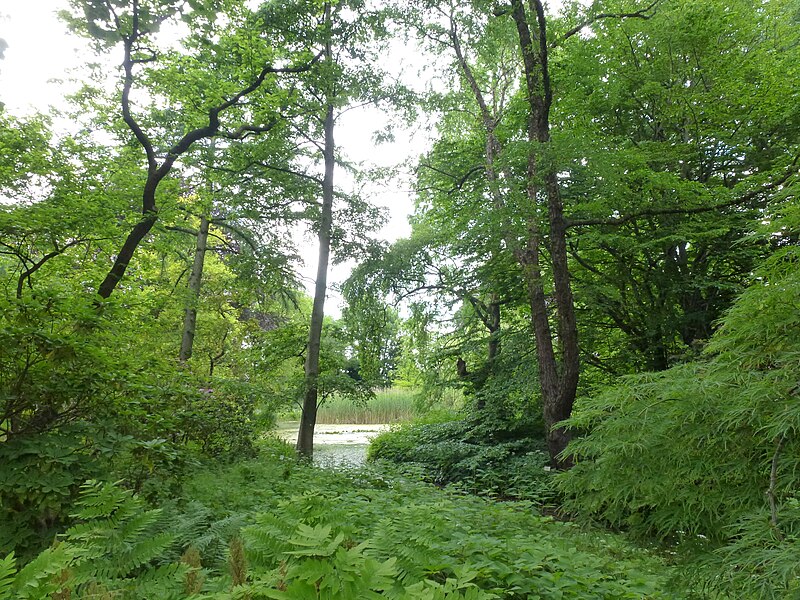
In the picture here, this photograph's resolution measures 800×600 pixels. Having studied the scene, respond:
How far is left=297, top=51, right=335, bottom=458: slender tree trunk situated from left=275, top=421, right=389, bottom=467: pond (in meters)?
0.63

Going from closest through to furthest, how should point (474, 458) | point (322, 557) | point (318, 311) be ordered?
1. point (322, 557)
2. point (474, 458)
3. point (318, 311)

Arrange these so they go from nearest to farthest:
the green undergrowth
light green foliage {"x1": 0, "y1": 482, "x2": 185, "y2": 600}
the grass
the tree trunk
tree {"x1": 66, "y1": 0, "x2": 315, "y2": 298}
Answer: the green undergrowth → light green foliage {"x1": 0, "y1": 482, "x2": 185, "y2": 600} → the tree trunk → tree {"x1": 66, "y1": 0, "x2": 315, "y2": 298} → the grass

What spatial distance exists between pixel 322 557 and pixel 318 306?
7.70m

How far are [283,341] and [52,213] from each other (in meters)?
4.26

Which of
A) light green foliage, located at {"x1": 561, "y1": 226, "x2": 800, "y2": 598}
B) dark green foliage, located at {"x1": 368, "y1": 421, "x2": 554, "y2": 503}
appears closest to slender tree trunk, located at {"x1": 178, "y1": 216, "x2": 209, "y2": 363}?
dark green foliage, located at {"x1": 368, "y1": 421, "x2": 554, "y2": 503}

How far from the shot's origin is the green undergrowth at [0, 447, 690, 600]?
1.37 metres

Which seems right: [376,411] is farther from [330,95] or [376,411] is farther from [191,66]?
[191,66]

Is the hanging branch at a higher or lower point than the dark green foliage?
higher

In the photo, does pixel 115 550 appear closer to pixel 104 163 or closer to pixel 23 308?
pixel 23 308

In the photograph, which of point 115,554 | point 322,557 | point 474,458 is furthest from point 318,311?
point 322,557

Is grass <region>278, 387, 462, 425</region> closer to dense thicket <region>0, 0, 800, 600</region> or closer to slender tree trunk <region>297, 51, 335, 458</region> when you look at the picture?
dense thicket <region>0, 0, 800, 600</region>

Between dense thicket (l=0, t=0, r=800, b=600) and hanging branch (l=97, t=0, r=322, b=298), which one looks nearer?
dense thicket (l=0, t=0, r=800, b=600)

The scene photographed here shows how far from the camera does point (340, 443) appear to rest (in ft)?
48.6

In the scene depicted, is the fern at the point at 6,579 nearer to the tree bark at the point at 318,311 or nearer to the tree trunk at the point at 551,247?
the tree trunk at the point at 551,247
